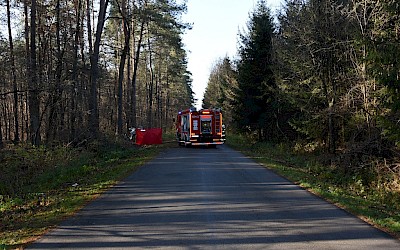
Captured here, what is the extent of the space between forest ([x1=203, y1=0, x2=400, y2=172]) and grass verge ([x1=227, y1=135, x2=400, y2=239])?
998 mm

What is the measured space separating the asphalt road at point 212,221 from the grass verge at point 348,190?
1.27ft

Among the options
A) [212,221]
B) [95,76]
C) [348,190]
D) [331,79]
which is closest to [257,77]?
[331,79]

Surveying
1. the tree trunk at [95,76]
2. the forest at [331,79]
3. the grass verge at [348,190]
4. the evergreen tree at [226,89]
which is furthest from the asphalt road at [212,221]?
the evergreen tree at [226,89]

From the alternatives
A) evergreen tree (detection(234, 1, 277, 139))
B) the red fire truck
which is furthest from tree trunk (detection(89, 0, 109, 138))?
evergreen tree (detection(234, 1, 277, 139))

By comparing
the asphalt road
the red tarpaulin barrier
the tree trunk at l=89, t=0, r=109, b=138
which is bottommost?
the asphalt road

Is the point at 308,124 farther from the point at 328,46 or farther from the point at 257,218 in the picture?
the point at 257,218

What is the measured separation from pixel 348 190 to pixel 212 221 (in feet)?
26.6

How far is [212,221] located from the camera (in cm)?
898

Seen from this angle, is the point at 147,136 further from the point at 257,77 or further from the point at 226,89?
the point at 226,89

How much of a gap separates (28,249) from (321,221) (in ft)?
18.0

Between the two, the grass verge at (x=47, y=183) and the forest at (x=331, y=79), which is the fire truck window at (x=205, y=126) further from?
the grass verge at (x=47, y=183)

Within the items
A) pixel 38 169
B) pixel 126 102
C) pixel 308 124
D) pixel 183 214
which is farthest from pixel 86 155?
pixel 126 102

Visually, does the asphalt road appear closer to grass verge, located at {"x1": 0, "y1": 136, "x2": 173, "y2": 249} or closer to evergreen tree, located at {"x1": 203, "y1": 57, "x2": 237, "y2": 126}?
grass verge, located at {"x1": 0, "y1": 136, "x2": 173, "y2": 249}

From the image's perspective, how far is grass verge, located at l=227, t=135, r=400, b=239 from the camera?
965 cm
